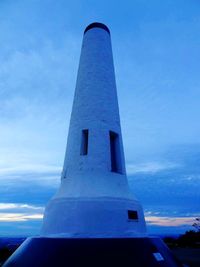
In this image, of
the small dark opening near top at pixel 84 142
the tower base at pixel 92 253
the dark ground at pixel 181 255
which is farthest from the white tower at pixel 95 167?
the dark ground at pixel 181 255

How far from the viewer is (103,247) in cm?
526

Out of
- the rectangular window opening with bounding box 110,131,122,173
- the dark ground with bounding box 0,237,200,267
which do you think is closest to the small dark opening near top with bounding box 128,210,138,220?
the rectangular window opening with bounding box 110,131,122,173

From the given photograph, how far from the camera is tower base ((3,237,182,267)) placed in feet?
16.4

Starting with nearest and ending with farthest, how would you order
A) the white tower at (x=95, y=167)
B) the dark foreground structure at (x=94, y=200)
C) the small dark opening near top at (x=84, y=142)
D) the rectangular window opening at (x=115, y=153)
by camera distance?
the dark foreground structure at (x=94, y=200)
the white tower at (x=95, y=167)
the small dark opening near top at (x=84, y=142)
the rectangular window opening at (x=115, y=153)

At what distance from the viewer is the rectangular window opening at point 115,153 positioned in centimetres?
730

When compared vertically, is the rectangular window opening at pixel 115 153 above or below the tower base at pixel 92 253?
above

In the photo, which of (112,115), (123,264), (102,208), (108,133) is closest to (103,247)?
(123,264)

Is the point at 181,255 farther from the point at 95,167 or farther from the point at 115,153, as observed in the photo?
the point at 95,167

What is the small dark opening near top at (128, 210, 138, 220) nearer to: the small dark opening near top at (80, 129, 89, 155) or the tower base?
the tower base

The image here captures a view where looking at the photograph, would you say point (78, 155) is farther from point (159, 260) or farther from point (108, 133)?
point (159, 260)

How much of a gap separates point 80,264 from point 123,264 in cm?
80

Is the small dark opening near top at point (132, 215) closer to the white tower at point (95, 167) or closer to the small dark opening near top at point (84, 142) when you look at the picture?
the white tower at point (95, 167)

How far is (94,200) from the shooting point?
603 centimetres

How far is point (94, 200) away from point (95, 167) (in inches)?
36.1
